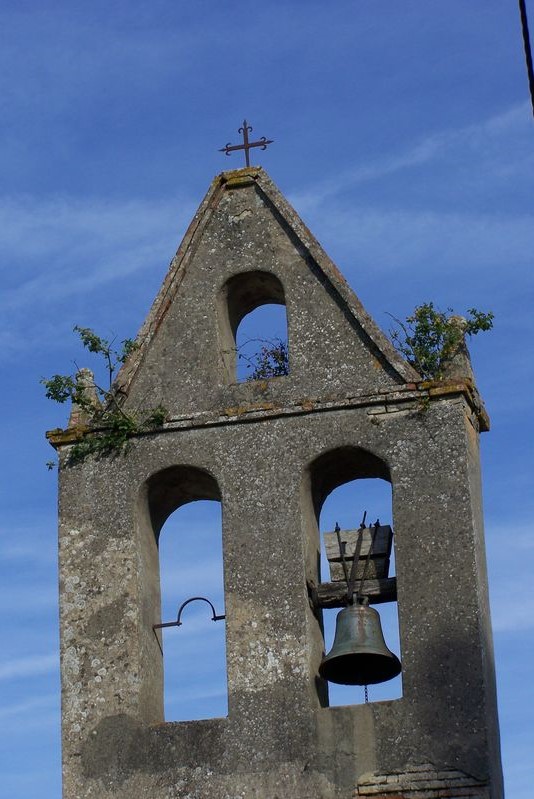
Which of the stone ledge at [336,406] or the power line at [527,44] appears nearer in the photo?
the power line at [527,44]

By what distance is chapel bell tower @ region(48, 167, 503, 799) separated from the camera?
1797cm

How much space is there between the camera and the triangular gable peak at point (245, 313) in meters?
19.5

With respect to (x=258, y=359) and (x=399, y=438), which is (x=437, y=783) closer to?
(x=399, y=438)

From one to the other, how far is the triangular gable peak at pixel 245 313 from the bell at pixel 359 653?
1993 mm

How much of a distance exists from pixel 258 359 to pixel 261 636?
2756 millimetres

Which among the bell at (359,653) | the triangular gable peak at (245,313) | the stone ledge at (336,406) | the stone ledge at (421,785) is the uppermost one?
the triangular gable peak at (245,313)

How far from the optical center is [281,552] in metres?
18.8

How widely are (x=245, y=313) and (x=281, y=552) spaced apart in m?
2.84

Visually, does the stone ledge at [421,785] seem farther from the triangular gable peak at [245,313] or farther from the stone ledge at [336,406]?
the triangular gable peak at [245,313]

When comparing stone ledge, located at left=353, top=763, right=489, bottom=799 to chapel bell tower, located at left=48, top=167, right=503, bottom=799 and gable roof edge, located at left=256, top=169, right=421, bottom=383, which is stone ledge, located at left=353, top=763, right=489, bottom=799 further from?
gable roof edge, located at left=256, top=169, right=421, bottom=383

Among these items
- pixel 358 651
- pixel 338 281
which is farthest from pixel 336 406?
pixel 358 651

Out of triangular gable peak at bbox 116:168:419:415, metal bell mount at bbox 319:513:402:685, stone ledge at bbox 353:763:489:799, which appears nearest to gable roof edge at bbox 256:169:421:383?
triangular gable peak at bbox 116:168:419:415

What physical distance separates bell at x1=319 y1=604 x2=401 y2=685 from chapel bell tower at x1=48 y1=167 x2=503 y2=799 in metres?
0.02

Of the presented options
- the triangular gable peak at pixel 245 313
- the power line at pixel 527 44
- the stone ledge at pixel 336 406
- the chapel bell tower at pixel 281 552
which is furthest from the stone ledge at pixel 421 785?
the power line at pixel 527 44
